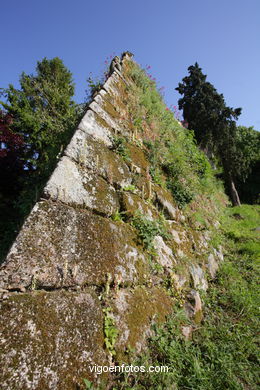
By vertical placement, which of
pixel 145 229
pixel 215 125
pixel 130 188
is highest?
pixel 215 125

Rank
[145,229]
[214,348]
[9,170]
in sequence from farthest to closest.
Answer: [9,170], [145,229], [214,348]

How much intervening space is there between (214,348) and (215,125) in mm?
12397

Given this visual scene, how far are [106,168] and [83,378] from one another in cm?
226

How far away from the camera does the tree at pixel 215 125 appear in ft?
37.9

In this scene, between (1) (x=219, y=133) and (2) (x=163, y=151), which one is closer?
(2) (x=163, y=151)

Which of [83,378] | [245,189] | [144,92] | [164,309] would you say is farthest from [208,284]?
[245,189]

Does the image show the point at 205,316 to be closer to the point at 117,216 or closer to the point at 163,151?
the point at 117,216

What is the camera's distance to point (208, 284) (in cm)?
345

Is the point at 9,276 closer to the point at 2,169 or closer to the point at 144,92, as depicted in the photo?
the point at 2,169

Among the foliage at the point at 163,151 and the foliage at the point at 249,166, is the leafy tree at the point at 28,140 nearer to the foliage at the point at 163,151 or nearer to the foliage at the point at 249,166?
the foliage at the point at 163,151

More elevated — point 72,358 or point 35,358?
point 35,358

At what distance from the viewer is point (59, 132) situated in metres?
3.85

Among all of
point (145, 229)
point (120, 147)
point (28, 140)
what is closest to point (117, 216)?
point (145, 229)

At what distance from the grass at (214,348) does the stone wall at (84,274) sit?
175mm
